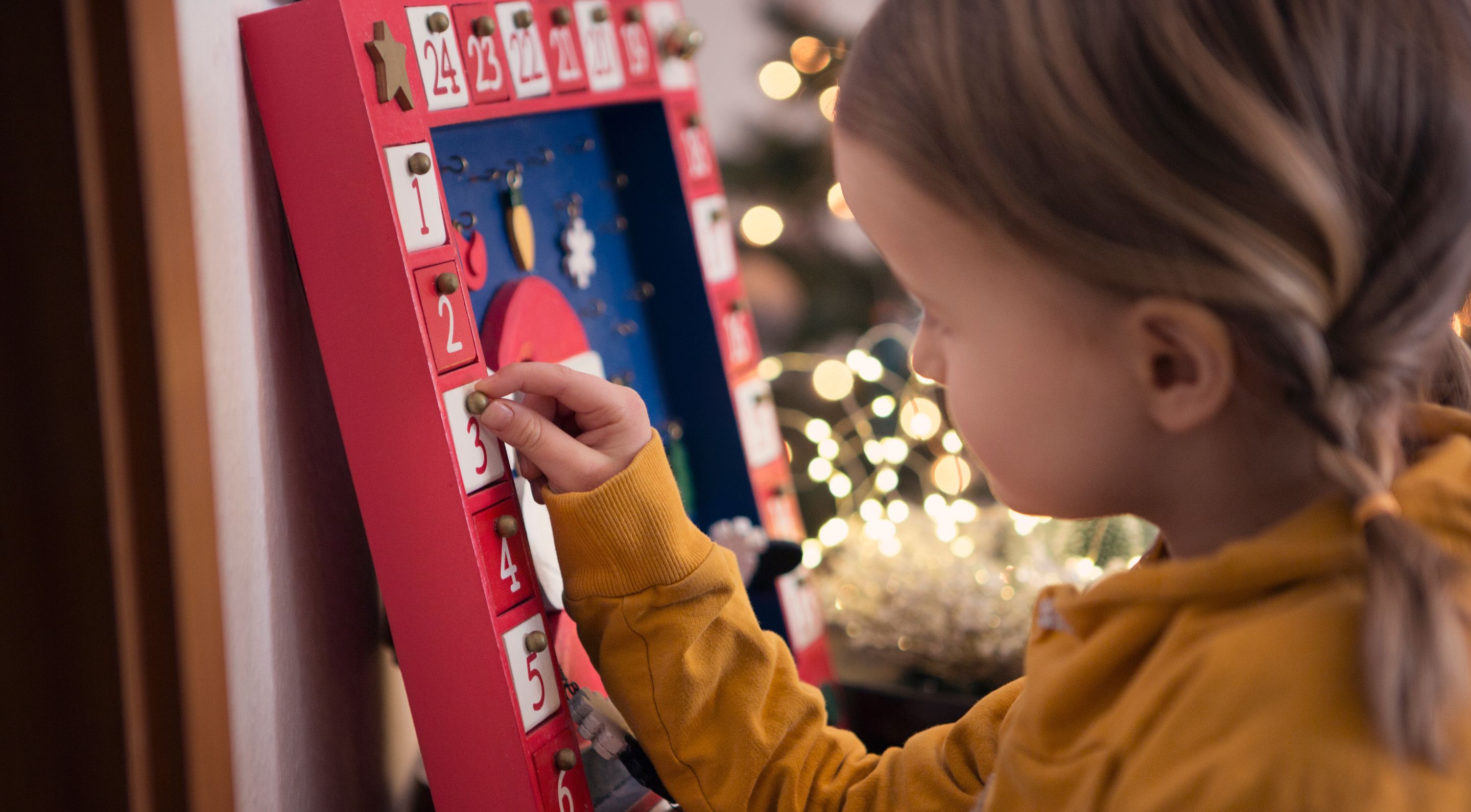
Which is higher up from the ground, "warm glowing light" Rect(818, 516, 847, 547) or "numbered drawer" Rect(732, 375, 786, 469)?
"numbered drawer" Rect(732, 375, 786, 469)

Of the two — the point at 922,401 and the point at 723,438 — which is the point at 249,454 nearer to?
the point at 723,438

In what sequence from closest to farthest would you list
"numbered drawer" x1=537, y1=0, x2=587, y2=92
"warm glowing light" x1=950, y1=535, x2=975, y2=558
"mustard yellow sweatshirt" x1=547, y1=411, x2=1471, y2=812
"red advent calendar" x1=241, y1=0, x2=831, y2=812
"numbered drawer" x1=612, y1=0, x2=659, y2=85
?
"mustard yellow sweatshirt" x1=547, y1=411, x2=1471, y2=812 → "red advent calendar" x1=241, y1=0, x2=831, y2=812 → "numbered drawer" x1=537, y1=0, x2=587, y2=92 → "numbered drawer" x1=612, y1=0, x2=659, y2=85 → "warm glowing light" x1=950, y1=535, x2=975, y2=558

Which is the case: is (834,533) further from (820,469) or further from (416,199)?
(416,199)

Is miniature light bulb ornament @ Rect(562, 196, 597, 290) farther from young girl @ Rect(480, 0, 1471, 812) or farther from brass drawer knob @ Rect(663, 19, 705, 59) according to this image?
young girl @ Rect(480, 0, 1471, 812)

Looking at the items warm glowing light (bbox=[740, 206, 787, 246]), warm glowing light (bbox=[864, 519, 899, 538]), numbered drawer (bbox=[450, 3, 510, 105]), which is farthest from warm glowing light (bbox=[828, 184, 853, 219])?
numbered drawer (bbox=[450, 3, 510, 105])

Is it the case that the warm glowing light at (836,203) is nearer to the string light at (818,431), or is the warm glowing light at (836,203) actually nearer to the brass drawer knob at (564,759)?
the string light at (818,431)

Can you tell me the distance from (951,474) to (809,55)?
24.6 inches

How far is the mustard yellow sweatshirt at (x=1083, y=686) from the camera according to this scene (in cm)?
42

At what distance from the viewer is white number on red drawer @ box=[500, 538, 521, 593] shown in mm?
580

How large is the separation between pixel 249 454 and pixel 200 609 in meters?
0.10

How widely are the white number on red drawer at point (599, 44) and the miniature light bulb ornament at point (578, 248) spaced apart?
0.10m

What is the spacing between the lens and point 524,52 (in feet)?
2.48

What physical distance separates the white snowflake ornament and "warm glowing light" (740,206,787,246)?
28.2 inches

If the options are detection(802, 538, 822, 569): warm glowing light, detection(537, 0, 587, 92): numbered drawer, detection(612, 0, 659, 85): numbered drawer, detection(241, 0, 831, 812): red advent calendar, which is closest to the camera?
detection(241, 0, 831, 812): red advent calendar
